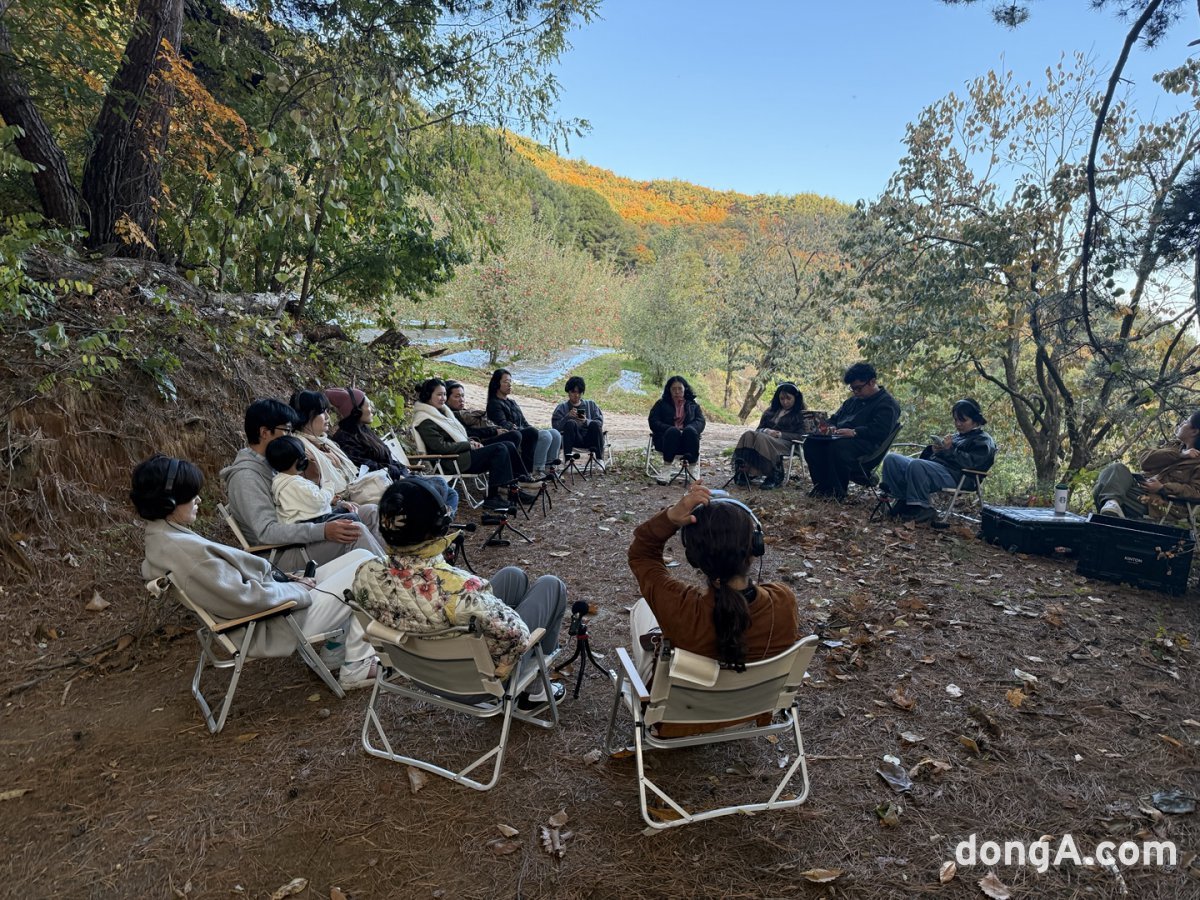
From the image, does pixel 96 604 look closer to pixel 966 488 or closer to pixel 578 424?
pixel 578 424

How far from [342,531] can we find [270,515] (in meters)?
0.40

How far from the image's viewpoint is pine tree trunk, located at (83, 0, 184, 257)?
5082mm

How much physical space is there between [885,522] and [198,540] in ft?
19.0

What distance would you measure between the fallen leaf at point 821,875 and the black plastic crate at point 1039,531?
4.32 m

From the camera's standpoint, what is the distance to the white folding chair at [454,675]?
2.15 m

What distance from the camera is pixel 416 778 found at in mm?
2371

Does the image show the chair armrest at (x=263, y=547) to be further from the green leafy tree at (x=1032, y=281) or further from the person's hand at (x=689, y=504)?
the green leafy tree at (x=1032, y=281)

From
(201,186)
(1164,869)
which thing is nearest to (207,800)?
(1164,869)

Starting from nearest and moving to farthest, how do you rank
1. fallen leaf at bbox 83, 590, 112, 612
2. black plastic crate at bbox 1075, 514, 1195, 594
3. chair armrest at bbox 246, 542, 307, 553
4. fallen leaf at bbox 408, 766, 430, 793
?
fallen leaf at bbox 408, 766, 430, 793 → chair armrest at bbox 246, 542, 307, 553 → fallen leaf at bbox 83, 590, 112, 612 → black plastic crate at bbox 1075, 514, 1195, 594

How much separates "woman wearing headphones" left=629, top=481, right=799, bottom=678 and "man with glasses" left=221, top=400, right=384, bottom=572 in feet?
6.35

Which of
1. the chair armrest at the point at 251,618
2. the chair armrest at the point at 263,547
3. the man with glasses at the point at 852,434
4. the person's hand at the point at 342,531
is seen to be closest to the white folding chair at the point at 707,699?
the chair armrest at the point at 251,618

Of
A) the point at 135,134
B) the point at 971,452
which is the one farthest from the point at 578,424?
the point at 135,134

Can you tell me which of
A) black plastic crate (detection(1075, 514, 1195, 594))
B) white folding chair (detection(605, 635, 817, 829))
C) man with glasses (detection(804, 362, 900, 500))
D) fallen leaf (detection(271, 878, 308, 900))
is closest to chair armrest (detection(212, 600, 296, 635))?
fallen leaf (detection(271, 878, 308, 900))

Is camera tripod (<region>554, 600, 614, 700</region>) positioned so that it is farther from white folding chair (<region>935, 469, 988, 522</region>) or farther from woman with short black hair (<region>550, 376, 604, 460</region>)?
woman with short black hair (<region>550, 376, 604, 460</region>)
